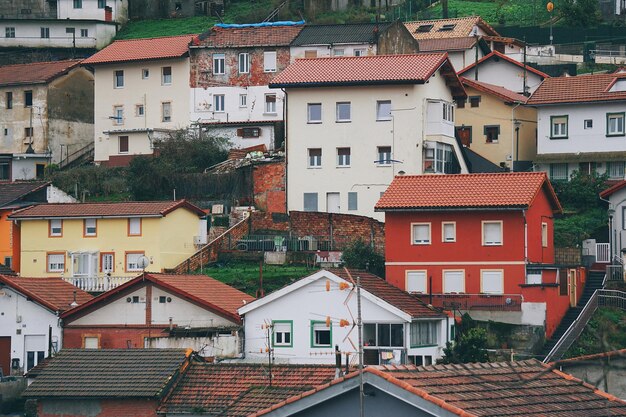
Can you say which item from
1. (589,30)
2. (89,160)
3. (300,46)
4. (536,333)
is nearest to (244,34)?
(300,46)

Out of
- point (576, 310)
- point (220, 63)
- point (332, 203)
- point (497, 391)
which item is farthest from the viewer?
point (220, 63)

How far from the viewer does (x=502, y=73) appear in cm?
7594

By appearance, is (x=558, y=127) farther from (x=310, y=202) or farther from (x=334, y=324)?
(x=334, y=324)

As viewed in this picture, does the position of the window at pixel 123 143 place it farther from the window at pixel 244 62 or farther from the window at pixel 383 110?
the window at pixel 383 110


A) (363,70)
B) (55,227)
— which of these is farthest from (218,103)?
(55,227)

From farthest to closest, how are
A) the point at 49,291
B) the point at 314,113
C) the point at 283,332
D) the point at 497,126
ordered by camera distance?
the point at 497,126
the point at 314,113
the point at 49,291
the point at 283,332

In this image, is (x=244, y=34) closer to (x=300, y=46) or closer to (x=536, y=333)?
(x=300, y=46)

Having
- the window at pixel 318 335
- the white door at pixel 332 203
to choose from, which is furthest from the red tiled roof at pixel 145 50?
the window at pixel 318 335

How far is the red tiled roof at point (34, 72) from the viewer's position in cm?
7850

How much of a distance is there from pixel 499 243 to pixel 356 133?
13.2 metres

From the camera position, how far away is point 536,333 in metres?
48.7

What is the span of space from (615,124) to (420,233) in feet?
53.4

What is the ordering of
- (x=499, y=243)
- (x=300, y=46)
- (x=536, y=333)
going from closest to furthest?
1. (x=536, y=333)
2. (x=499, y=243)
3. (x=300, y=46)

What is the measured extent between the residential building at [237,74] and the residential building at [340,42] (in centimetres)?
63
